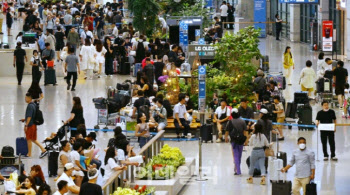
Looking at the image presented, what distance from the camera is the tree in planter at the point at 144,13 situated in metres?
43.4

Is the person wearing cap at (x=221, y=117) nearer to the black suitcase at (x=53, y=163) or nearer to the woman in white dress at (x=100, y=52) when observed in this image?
the black suitcase at (x=53, y=163)

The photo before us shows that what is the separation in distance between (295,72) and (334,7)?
7.77 metres

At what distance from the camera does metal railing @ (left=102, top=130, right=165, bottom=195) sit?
1637cm

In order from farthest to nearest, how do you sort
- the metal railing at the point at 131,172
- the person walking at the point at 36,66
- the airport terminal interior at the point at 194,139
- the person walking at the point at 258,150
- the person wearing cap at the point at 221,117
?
the person walking at the point at 36,66
the person wearing cap at the point at 221,117
the person walking at the point at 258,150
the airport terminal interior at the point at 194,139
the metal railing at the point at 131,172

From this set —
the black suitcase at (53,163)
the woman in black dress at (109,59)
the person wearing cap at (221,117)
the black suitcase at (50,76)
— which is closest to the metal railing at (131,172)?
the black suitcase at (53,163)

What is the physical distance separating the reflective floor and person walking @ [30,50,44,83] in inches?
24.3

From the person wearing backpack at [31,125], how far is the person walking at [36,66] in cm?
898

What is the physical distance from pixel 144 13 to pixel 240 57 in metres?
14.6

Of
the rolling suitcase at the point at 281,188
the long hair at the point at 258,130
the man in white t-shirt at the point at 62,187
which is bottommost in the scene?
the rolling suitcase at the point at 281,188

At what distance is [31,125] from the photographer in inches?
890

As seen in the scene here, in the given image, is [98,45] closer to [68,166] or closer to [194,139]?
[194,139]

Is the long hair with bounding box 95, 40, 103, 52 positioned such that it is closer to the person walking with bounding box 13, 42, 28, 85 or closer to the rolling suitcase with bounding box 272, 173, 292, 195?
the person walking with bounding box 13, 42, 28, 85

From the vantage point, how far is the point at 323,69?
1239 inches

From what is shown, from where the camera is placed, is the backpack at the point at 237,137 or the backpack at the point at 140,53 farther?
the backpack at the point at 140,53
